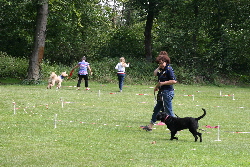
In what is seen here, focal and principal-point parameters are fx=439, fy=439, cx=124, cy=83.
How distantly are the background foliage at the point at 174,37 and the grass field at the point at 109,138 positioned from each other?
54.6 feet

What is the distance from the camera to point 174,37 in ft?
113

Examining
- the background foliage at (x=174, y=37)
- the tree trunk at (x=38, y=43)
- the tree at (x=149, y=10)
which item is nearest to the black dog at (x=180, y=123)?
the tree trunk at (x=38, y=43)

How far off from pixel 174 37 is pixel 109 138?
26197mm

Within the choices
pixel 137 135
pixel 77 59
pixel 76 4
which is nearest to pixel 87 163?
pixel 137 135

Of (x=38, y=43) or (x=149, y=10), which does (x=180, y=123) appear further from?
(x=149, y=10)

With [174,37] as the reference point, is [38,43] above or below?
below

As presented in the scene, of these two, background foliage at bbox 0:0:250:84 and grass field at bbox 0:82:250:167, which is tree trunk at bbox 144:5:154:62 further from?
grass field at bbox 0:82:250:167

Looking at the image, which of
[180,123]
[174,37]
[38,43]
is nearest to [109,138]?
[180,123]

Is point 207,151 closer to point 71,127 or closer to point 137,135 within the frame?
point 137,135

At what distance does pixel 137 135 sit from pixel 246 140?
2290 millimetres

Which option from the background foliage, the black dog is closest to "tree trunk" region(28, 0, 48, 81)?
the background foliage

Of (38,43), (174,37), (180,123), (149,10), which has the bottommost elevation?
(180,123)

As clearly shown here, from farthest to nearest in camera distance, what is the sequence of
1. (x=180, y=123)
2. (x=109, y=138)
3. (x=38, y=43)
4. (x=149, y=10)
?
1. (x=149, y=10)
2. (x=38, y=43)
3. (x=109, y=138)
4. (x=180, y=123)

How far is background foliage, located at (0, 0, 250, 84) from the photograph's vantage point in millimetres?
31719
